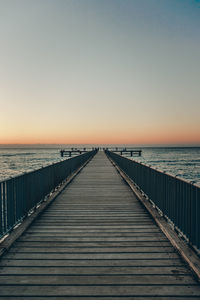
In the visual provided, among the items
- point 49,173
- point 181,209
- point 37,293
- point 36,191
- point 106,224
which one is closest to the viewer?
point 37,293

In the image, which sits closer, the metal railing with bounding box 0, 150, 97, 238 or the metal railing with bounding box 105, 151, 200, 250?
the metal railing with bounding box 105, 151, 200, 250

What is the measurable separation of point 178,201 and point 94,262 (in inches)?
87.3

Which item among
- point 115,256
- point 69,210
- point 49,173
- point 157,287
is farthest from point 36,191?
point 157,287

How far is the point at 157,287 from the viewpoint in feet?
12.3

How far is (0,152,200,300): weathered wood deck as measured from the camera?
145 inches

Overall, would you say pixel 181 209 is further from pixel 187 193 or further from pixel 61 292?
pixel 61 292

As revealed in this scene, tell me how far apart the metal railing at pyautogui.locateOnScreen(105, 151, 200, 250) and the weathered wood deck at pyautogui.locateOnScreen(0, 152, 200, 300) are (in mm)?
414

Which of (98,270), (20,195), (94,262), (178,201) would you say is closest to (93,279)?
(98,270)

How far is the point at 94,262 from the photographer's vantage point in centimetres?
454

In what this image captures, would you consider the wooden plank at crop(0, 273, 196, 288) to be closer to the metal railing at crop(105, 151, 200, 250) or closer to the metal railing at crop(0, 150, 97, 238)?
the metal railing at crop(105, 151, 200, 250)

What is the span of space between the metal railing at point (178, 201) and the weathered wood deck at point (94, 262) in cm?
41

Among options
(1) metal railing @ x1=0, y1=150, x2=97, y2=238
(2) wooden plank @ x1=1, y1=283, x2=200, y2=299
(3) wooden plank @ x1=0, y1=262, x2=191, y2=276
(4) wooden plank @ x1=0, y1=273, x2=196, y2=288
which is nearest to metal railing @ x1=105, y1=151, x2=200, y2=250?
(3) wooden plank @ x1=0, y1=262, x2=191, y2=276

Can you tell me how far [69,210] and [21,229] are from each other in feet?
7.73

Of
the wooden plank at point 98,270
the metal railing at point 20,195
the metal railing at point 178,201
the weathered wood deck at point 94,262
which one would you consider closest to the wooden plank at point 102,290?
the weathered wood deck at point 94,262
